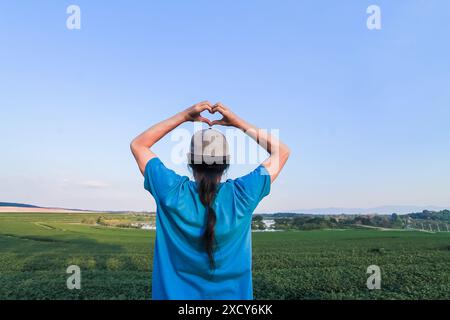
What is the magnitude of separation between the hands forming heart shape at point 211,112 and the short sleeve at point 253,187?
0.34 metres

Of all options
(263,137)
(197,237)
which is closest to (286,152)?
(263,137)

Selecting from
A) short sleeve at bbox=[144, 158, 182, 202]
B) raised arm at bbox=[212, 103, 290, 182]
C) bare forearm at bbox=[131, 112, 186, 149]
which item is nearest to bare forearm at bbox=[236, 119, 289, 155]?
raised arm at bbox=[212, 103, 290, 182]

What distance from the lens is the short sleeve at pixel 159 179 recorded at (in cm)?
182

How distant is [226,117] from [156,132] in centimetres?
38

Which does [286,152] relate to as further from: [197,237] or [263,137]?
[197,237]

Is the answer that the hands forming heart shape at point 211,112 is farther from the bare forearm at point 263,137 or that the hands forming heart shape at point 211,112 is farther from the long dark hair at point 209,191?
the long dark hair at point 209,191

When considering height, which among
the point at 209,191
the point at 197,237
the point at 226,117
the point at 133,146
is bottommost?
the point at 197,237

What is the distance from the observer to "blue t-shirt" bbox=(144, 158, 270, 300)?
1.79 meters

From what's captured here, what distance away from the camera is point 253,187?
185 centimetres

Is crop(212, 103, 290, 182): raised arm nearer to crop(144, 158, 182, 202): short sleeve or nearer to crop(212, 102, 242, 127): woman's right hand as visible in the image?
crop(212, 102, 242, 127): woman's right hand

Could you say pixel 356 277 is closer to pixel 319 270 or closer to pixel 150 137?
pixel 319 270

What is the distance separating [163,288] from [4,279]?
1203 centimetres

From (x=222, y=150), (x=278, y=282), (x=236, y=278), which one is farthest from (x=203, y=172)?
(x=278, y=282)

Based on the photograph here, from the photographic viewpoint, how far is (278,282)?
10.5 m
